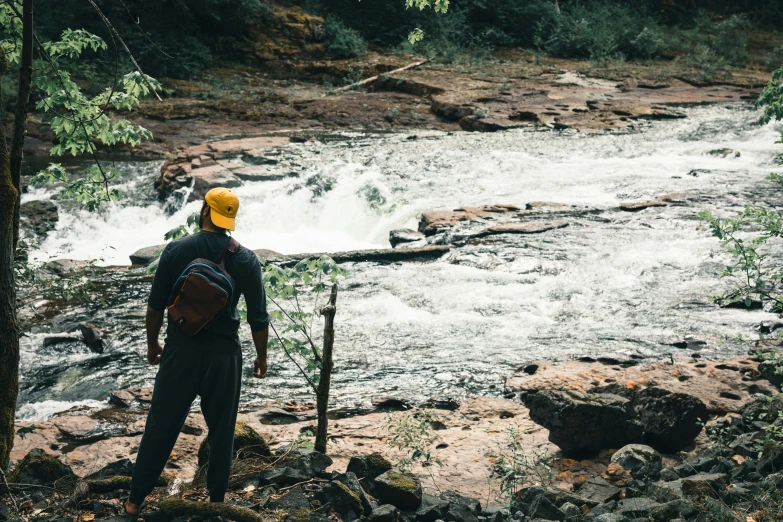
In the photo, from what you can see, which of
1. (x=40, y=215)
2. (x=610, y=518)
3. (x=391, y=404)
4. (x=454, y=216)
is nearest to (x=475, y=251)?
(x=454, y=216)

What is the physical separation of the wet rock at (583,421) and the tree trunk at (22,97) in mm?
4081

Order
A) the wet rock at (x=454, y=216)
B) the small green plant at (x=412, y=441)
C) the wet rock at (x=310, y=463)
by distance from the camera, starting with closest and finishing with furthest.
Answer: the wet rock at (x=310, y=463), the small green plant at (x=412, y=441), the wet rock at (x=454, y=216)

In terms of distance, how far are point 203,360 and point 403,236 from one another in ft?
29.4

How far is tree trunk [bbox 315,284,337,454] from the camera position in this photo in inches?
197

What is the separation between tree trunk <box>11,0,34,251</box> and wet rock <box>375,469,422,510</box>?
2583 mm

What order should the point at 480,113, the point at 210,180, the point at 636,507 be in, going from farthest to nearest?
the point at 480,113 → the point at 210,180 → the point at 636,507

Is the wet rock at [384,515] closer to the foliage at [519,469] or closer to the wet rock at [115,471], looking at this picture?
the foliage at [519,469]

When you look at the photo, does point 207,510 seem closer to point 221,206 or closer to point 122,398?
point 221,206

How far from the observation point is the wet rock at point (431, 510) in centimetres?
420

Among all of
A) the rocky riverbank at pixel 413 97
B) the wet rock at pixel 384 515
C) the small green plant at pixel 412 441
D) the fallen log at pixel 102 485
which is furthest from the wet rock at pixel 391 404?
the rocky riverbank at pixel 413 97

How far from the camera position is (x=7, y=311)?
4.14 m

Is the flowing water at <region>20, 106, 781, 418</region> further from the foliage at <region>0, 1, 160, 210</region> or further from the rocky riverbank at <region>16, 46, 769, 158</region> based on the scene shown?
the foliage at <region>0, 1, 160, 210</region>

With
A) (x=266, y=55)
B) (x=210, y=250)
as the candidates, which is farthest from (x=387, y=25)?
(x=210, y=250)

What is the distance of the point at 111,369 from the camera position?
7891 mm
